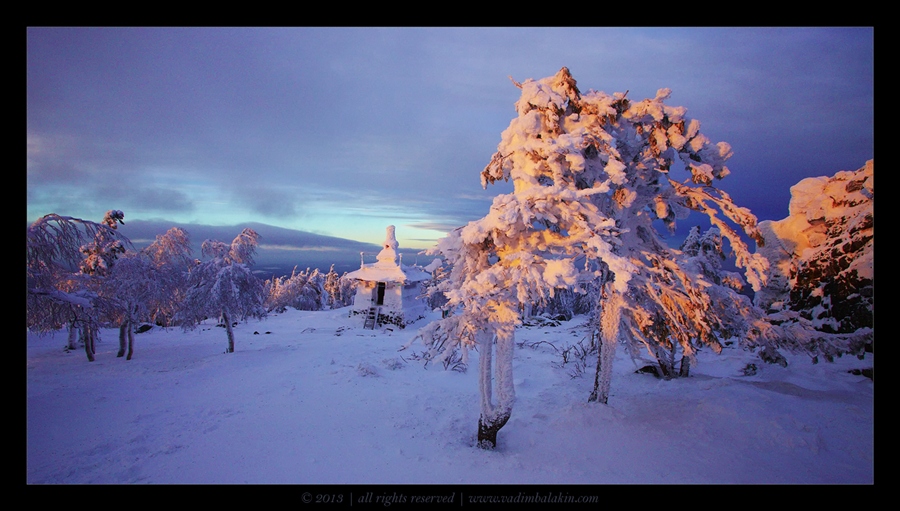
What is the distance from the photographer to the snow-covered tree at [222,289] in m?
15.2

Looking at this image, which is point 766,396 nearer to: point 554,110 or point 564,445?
point 564,445

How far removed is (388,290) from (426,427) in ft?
55.9

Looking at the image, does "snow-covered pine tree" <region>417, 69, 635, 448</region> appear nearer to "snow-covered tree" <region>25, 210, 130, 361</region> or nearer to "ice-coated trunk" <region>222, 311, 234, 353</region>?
"snow-covered tree" <region>25, 210, 130, 361</region>

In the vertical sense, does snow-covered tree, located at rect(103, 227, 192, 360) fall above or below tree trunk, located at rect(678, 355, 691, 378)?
above

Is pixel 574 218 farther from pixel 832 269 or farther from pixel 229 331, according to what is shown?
pixel 229 331

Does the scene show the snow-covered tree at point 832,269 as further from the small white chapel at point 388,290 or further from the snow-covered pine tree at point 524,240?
the small white chapel at point 388,290

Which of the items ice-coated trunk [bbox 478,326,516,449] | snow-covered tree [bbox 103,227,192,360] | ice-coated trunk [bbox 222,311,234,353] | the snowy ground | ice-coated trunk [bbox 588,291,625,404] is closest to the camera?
Answer: the snowy ground

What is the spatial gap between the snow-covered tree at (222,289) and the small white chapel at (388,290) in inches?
327

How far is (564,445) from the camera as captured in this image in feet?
21.8

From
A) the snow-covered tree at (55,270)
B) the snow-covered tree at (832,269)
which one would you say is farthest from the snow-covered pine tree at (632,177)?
the snow-covered tree at (55,270)

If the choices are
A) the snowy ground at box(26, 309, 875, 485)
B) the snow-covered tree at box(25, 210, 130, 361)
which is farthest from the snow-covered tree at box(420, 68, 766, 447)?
the snow-covered tree at box(25, 210, 130, 361)

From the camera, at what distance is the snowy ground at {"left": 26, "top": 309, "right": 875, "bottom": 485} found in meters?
5.74

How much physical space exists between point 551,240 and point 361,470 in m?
5.47

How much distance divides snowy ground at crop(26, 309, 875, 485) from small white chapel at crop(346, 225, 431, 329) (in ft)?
36.6
